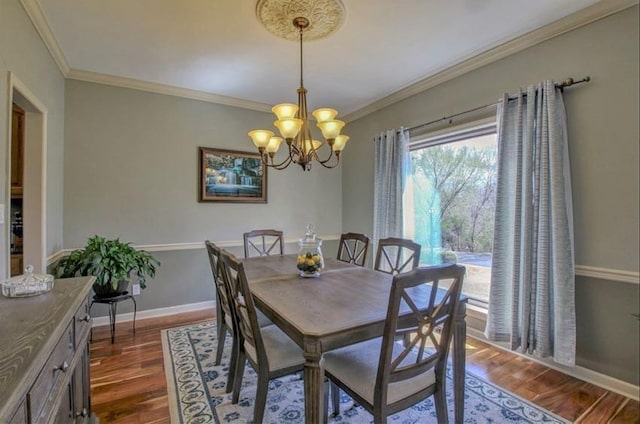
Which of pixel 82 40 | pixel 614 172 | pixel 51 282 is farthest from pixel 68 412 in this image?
pixel 614 172

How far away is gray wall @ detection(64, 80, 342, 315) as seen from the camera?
3258mm

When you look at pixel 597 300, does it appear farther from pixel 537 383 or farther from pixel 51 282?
pixel 51 282

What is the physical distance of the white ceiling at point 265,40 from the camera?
2219 millimetres

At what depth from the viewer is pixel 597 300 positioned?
87.4 inches

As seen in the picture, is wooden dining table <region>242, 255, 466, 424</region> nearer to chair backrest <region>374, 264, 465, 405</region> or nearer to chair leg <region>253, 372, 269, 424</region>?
chair backrest <region>374, 264, 465, 405</region>

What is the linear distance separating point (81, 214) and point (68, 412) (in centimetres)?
258

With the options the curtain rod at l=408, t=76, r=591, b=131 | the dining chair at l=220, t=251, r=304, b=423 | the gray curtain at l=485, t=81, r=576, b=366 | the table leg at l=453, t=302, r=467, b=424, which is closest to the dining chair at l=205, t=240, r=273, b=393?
the dining chair at l=220, t=251, r=304, b=423

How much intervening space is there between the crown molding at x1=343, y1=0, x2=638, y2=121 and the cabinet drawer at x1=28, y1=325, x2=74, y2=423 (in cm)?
345

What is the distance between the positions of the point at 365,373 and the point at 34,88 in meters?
3.03

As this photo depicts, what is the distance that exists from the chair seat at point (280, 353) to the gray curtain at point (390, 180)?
217cm

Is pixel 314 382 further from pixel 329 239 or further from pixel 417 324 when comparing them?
pixel 329 239

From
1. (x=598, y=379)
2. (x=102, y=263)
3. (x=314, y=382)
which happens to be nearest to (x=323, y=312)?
(x=314, y=382)

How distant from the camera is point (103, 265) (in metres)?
2.75

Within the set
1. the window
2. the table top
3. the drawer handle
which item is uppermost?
the window
